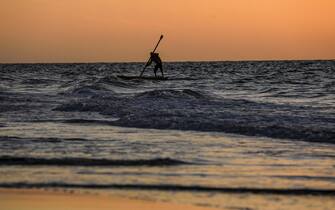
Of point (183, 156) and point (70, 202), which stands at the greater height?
point (70, 202)

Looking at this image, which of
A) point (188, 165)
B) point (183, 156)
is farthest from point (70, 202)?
point (183, 156)

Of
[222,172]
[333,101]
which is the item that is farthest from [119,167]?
[333,101]

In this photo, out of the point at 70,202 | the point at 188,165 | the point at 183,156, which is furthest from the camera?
the point at 183,156

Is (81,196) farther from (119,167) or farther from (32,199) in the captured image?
(119,167)

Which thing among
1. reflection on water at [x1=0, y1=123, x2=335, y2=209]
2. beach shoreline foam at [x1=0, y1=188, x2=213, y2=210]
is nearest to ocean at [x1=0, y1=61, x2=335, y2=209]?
reflection on water at [x1=0, y1=123, x2=335, y2=209]

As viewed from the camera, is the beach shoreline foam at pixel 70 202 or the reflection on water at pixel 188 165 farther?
the reflection on water at pixel 188 165

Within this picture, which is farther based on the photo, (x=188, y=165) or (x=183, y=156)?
(x=183, y=156)

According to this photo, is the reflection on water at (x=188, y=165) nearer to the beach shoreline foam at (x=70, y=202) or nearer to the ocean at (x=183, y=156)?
the ocean at (x=183, y=156)

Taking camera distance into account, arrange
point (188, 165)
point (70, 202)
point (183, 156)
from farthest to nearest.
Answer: point (183, 156)
point (188, 165)
point (70, 202)

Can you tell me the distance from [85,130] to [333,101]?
11.9 meters

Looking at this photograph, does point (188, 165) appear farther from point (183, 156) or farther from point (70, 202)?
point (70, 202)

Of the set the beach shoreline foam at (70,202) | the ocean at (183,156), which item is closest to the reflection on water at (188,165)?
the ocean at (183,156)

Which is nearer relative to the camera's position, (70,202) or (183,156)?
(70,202)

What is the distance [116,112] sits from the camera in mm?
18094
